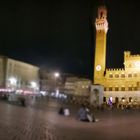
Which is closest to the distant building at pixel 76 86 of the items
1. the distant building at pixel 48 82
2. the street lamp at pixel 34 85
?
the distant building at pixel 48 82

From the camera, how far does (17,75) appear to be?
85062 mm

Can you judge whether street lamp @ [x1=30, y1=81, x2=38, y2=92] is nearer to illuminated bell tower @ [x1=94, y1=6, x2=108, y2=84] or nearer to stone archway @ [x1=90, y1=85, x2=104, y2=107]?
illuminated bell tower @ [x1=94, y1=6, x2=108, y2=84]

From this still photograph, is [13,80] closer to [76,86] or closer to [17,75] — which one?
[17,75]

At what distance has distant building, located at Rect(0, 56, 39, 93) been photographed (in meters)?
78.4

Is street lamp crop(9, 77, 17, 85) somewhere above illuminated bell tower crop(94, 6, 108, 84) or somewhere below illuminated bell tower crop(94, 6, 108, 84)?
below

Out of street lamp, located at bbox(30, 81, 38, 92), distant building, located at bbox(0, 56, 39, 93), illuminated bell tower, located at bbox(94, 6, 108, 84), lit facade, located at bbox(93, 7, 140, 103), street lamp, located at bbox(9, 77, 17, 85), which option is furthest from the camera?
street lamp, located at bbox(30, 81, 38, 92)

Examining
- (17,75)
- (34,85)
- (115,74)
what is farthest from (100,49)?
(17,75)

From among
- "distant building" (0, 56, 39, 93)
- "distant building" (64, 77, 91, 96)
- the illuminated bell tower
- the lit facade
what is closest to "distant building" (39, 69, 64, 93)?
"distant building" (64, 77, 91, 96)

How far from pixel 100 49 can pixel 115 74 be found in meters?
7.77

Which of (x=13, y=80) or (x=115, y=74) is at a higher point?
(x=115, y=74)

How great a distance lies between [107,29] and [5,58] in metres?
26.5

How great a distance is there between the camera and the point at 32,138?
13.0 meters

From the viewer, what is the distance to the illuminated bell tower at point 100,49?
84750 mm

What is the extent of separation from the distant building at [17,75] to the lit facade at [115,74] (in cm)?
1614
